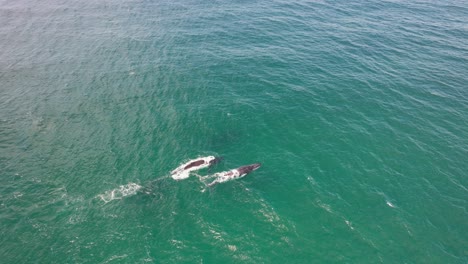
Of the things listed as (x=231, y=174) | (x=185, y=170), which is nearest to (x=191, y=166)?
(x=185, y=170)

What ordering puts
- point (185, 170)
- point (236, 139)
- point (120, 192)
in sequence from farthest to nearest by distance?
point (236, 139)
point (185, 170)
point (120, 192)

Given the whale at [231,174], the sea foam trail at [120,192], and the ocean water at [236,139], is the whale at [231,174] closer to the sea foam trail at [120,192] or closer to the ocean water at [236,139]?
the ocean water at [236,139]

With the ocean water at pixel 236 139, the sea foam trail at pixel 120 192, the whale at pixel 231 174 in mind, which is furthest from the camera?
the whale at pixel 231 174

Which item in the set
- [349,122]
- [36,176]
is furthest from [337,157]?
[36,176]

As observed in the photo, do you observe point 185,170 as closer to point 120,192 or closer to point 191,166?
point 191,166

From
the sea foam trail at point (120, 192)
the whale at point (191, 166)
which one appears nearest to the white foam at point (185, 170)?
the whale at point (191, 166)
